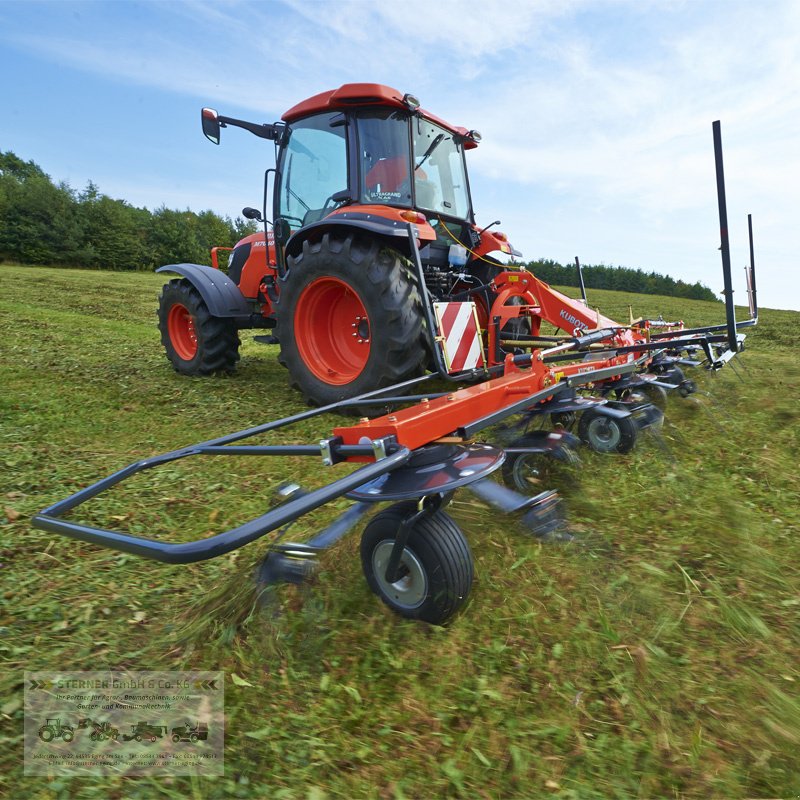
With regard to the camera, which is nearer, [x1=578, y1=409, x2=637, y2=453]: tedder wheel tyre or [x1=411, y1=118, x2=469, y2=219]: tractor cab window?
[x1=578, y1=409, x2=637, y2=453]: tedder wheel tyre

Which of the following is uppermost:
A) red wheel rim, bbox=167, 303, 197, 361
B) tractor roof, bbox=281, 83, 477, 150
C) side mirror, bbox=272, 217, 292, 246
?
tractor roof, bbox=281, 83, 477, 150

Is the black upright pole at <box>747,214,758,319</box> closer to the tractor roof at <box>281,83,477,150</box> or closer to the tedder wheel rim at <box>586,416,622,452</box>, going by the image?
the tedder wheel rim at <box>586,416,622,452</box>

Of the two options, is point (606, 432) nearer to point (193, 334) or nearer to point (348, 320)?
point (348, 320)

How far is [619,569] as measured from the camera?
1845 mm

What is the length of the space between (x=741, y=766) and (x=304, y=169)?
15.9ft

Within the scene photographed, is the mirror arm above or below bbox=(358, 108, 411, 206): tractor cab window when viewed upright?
above

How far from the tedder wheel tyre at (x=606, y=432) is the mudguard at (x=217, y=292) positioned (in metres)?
3.58

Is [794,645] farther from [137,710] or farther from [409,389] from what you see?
[409,389]

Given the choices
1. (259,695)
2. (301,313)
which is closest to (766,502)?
(259,695)

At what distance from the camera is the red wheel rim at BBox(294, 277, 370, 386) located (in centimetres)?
421

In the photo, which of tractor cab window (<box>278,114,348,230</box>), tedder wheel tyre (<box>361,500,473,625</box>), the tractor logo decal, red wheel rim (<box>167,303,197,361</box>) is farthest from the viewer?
red wheel rim (<box>167,303,197,361</box>)

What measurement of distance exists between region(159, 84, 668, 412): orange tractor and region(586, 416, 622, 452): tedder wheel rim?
783 mm

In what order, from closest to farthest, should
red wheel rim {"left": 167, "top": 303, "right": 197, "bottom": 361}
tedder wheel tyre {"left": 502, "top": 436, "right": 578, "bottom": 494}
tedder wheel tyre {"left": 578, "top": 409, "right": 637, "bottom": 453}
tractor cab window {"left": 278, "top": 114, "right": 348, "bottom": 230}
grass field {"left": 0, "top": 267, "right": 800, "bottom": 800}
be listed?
grass field {"left": 0, "top": 267, "right": 800, "bottom": 800} < tedder wheel tyre {"left": 502, "top": 436, "right": 578, "bottom": 494} < tedder wheel tyre {"left": 578, "top": 409, "right": 637, "bottom": 453} < tractor cab window {"left": 278, "top": 114, "right": 348, "bottom": 230} < red wheel rim {"left": 167, "top": 303, "right": 197, "bottom": 361}

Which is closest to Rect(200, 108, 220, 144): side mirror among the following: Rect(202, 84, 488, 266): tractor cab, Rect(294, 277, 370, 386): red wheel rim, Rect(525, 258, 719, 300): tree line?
Rect(202, 84, 488, 266): tractor cab
